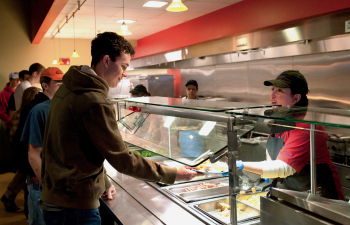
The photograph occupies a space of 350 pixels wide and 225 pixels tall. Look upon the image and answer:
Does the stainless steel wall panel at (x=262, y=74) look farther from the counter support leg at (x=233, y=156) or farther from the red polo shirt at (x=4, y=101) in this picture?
the red polo shirt at (x=4, y=101)

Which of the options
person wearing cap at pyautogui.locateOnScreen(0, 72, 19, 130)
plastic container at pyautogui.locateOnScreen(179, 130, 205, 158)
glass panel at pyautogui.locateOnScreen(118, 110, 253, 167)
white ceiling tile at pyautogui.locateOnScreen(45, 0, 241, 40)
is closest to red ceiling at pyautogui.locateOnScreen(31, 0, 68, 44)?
white ceiling tile at pyautogui.locateOnScreen(45, 0, 241, 40)

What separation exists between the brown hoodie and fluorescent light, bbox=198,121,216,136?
0.65 meters

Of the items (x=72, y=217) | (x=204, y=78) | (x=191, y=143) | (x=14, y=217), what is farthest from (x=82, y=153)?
(x=204, y=78)

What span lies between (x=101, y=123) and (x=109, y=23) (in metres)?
6.66

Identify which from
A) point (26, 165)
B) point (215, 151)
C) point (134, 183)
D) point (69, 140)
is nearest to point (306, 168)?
point (215, 151)

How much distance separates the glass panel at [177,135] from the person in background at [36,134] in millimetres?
794

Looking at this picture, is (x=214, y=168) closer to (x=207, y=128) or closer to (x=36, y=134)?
(x=207, y=128)

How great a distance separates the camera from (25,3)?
8.16m

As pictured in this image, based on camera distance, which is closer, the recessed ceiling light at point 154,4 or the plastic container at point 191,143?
the plastic container at point 191,143

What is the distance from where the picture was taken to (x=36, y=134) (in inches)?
96.0

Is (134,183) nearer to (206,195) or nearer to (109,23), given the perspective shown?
(206,195)

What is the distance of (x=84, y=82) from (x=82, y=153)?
1.14 feet

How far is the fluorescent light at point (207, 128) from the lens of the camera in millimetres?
2195

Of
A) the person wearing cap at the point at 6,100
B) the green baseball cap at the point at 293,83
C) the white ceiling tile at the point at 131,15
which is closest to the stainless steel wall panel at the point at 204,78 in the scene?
the white ceiling tile at the point at 131,15
